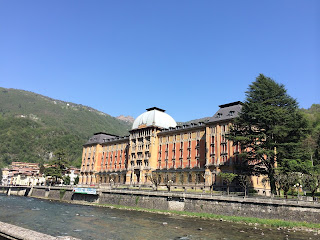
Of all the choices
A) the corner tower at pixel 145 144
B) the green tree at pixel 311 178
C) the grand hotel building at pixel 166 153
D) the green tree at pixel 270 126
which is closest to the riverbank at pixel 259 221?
the green tree at pixel 311 178

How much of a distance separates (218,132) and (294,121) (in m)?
20.1

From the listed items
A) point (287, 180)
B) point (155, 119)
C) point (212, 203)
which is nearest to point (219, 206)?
point (212, 203)

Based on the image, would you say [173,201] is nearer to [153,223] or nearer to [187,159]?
[153,223]

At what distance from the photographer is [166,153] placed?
79.1 m

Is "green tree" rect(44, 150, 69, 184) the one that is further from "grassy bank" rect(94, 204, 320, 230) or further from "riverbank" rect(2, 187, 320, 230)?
"grassy bank" rect(94, 204, 320, 230)

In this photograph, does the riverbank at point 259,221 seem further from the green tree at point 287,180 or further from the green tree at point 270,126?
the green tree at point 270,126

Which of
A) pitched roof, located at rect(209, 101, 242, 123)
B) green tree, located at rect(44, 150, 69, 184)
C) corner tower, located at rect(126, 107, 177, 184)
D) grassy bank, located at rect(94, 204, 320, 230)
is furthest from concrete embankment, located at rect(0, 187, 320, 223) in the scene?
pitched roof, located at rect(209, 101, 242, 123)

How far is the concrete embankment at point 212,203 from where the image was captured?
110ft

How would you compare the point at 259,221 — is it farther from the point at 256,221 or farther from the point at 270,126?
the point at 270,126

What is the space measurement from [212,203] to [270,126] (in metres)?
18.0

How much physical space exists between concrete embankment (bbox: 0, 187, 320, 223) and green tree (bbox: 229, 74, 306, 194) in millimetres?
9689

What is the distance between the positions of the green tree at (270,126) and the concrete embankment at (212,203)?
9689mm

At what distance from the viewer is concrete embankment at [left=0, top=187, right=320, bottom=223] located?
1325 inches

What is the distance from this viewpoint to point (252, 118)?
166 feet
